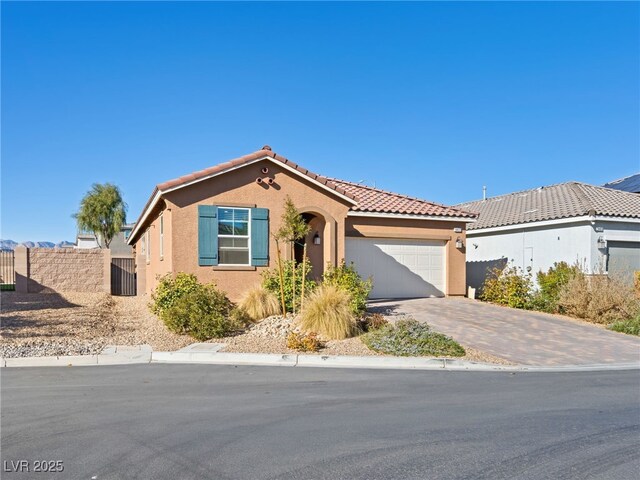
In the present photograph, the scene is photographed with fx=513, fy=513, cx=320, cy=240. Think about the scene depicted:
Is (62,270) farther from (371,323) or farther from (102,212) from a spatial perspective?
(102,212)

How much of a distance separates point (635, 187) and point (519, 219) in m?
10.3

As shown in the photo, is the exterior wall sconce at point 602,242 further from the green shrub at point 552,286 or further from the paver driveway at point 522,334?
the paver driveway at point 522,334

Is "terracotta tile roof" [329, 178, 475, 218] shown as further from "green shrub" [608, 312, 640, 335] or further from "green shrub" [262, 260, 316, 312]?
"green shrub" [608, 312, 640, 335]

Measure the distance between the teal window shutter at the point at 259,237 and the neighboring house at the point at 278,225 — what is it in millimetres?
30

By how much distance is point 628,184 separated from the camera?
29094 millimetres

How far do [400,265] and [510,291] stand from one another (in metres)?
3.94

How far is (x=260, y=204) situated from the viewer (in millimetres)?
15391

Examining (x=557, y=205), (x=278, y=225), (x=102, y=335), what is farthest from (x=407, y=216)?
(x=102, y=335)

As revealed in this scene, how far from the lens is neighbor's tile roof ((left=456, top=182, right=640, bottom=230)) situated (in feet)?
64.0

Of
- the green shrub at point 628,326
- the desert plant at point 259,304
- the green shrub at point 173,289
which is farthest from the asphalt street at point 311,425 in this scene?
the green shrub at point 628,326

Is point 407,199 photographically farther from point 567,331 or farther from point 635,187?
point 635,187

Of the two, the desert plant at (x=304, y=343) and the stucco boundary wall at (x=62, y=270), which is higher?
the stucco boundary wall at (x=62, y=270)

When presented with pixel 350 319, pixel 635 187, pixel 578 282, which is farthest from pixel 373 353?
pixel 635 187

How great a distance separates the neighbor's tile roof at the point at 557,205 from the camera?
19516 millimetres
